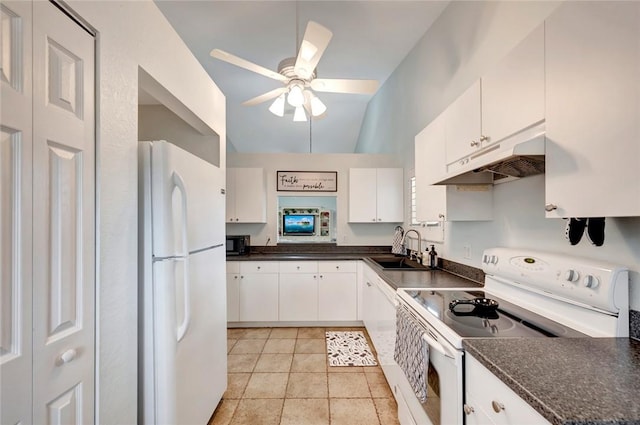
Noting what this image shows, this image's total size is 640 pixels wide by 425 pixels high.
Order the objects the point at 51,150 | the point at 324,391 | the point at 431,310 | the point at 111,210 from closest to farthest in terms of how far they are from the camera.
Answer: the point at 51,150 → the point at 111,210 → the point at 431,310 → the point at 324,391

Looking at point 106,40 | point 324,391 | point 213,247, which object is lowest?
point 324,391

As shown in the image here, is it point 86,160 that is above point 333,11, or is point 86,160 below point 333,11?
below

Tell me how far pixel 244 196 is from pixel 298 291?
4.85ft

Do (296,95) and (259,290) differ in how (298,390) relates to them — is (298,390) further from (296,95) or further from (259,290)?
(296,95)

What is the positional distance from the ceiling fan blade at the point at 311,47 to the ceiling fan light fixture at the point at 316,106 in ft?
0.94

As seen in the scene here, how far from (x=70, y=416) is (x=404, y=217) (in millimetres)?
3554

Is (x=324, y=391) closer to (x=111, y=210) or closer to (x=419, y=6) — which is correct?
(x=111, y=210)

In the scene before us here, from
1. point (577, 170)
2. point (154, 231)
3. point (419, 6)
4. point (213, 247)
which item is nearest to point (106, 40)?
point (154, 231)

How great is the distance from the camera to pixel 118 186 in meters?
1.17

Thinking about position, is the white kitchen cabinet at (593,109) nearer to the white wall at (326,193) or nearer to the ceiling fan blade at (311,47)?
the ceiling fan blade at (311,47)

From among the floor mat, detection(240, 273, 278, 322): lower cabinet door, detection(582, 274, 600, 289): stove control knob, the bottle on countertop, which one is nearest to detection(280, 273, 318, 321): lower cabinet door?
detection(240, 273, 278, 322): lower cabinet door

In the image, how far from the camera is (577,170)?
3.13 ft

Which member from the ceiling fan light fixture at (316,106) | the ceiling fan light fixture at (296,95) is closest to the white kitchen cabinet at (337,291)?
the ceiling fan light fixture at (316,106)

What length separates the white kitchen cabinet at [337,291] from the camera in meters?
3.63
